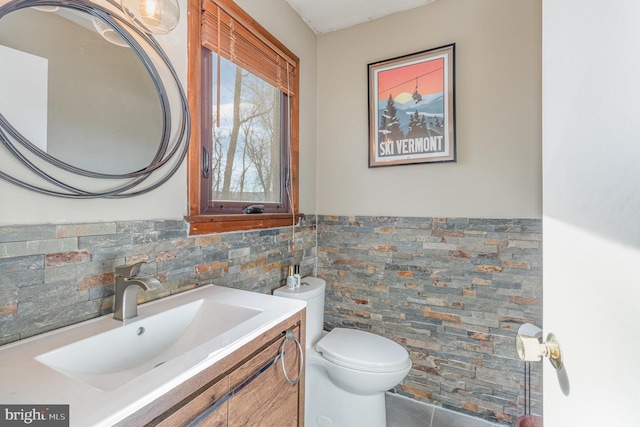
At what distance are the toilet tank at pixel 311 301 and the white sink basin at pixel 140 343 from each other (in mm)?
656

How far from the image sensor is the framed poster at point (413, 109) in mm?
1835

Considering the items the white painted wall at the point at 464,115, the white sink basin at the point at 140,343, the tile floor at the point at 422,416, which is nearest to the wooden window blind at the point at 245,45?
the white painted wall at the point at 464,115

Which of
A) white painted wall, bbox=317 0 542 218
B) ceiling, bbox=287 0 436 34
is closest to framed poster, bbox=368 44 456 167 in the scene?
white painted wall, bbox=317 0 542 218

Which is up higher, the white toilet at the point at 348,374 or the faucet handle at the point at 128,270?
the faucet handle at the point at 128,270

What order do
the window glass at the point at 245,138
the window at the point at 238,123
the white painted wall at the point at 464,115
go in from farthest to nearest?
1. the white painted wall at the point at 464,115
2. the window glass at the point at 245,138
3. the window at the point at 238,123

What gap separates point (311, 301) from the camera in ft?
5.76

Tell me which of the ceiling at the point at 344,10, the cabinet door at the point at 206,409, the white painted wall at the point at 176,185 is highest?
the ceiling at the point at 344,10

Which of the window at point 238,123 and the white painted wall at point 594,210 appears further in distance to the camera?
the window at point 238,123

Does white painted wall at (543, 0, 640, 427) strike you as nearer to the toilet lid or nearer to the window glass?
the toilet lid

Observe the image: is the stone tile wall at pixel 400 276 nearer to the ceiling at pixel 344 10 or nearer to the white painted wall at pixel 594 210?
the white painted wall at pixel 594 210

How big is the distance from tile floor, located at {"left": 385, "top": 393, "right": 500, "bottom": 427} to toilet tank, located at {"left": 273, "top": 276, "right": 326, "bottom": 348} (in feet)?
2.24

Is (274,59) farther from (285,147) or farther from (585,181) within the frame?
(585,181)

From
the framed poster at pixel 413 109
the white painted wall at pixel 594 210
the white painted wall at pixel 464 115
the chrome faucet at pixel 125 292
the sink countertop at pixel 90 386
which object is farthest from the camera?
the framed poster at pixel 413 109

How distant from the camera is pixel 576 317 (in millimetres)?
499
